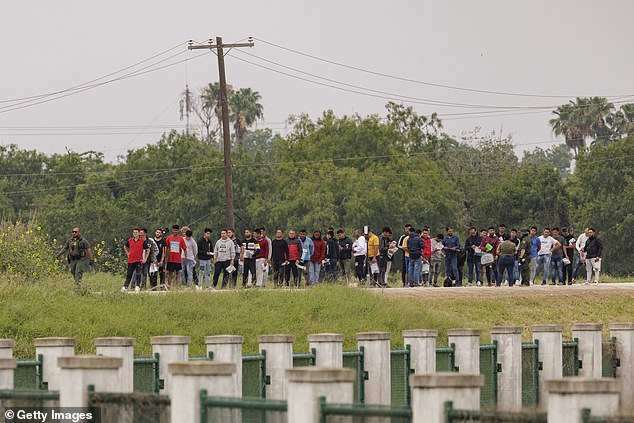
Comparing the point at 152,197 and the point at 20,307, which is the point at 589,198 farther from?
the point at 20,307

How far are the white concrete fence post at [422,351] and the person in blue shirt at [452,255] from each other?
17964 millimetres

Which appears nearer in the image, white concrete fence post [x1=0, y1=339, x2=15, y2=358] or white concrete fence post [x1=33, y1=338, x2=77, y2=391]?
white concrete fence post [x1=33, y1=338, x2=77, y2=391]

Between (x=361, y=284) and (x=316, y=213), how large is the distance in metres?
40.0

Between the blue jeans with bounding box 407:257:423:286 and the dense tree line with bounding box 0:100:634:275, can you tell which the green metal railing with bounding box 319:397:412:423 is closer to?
the blue jeans with bounding box 407:257:423:286

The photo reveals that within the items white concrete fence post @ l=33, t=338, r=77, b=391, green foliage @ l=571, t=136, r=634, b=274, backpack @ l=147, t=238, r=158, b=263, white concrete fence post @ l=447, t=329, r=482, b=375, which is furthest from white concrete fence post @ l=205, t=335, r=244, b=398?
green foliage @ l=571, t=136, r=634, b=274

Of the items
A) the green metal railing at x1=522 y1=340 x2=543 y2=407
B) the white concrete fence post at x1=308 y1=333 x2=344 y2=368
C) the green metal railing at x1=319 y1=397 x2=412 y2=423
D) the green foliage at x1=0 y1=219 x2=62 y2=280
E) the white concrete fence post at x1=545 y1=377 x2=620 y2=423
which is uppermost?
the green foliage at x1=0 y1=219 x2=62 y2=280

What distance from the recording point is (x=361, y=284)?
3631cm

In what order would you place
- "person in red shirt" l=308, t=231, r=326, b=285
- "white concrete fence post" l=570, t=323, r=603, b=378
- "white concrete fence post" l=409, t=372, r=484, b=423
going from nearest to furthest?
"white concrete fence post" l=409, t=372, r=484, b=423
"white concrete fence post" l=570, t=323, r=603, b=378
"person in red shirt" l=308, t=231, r=326, b=285

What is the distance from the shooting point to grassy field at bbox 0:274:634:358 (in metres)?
28.4

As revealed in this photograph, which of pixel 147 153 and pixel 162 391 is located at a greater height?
pixel 147 153

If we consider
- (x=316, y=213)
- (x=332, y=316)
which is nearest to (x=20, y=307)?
(x=332, y=316)

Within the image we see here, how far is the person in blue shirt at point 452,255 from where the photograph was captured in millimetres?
38250

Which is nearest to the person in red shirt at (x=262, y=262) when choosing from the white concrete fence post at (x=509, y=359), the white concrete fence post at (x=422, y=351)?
the white concrete fence post at (x=509, y=359)

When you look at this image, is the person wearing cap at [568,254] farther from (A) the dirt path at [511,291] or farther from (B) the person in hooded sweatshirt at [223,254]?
(B) the person in hooded sweatshirt at [223,254]
